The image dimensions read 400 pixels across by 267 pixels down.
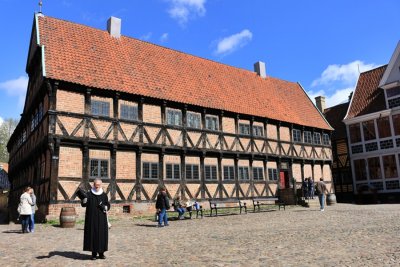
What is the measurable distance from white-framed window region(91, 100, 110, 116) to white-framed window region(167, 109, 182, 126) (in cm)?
355

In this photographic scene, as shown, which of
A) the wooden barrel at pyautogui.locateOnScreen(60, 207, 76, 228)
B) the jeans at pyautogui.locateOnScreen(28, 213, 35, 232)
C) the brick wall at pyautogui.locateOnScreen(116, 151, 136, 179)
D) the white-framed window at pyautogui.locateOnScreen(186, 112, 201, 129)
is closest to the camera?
the jeans at pyautogui.locateOnScreen(28, 213, 35, 232)

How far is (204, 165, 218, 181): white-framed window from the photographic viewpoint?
2127 centimetres

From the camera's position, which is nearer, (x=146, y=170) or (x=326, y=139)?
(x=146, y=170)

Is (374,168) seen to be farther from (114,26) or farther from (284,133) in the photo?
(114,26)

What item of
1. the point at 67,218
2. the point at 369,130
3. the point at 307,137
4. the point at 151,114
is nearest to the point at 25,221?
the point at 67,218

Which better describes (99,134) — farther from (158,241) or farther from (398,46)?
(398,46)

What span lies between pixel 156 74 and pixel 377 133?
18838 mm

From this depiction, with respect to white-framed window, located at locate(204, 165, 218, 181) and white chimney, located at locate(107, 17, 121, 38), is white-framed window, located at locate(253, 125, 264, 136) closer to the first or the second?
white-framed window, located at locate(204, 165, 218, 181)

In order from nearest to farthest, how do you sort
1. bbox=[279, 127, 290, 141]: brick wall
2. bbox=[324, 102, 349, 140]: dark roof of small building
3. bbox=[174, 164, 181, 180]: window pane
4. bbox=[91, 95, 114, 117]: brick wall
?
bbox=[91, 95, 114, 117]: brick wall, bbox=[174, 164, 181, 180]: window pane, bbox=[279, 127, 290, 141]: brick wall, bbox=[324, 102, 349, 140]: dark roof of small building

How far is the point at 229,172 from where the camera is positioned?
22344mm

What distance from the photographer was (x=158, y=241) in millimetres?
9750

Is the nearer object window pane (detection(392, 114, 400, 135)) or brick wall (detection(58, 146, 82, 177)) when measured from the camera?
brick wall (detection(58, 146, 82, 177))

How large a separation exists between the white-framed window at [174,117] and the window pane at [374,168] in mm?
17719

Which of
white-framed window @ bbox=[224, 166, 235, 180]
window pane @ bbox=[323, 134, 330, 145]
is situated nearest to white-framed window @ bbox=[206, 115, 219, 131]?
white-framed window @ bbox=[224, 166, 235, 180]
